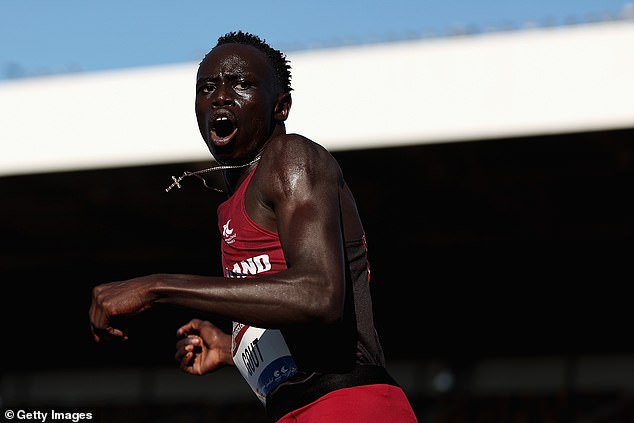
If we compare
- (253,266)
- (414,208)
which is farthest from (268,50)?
(414,208)

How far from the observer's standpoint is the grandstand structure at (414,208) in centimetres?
884

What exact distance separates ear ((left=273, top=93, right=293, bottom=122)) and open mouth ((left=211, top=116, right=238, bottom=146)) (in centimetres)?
14

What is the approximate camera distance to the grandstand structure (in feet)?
29.0

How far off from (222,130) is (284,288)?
0.60 m

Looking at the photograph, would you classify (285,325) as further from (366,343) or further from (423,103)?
(423,103)

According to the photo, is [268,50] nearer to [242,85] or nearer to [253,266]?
[242,85]

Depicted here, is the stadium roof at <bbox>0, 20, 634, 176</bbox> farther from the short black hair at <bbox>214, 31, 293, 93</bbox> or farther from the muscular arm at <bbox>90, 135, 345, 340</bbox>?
the muscular arm at <bbox>90, 135, 345, 340</bbox>

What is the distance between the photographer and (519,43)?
8766 mm

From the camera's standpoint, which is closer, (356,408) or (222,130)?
(356,408)

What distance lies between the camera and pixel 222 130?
2.80 metres

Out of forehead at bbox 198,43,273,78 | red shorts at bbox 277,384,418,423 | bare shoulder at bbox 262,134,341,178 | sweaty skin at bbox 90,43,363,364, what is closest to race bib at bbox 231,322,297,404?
red shorts at bbox 277,384,418,423

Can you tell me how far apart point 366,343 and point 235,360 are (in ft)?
1.45

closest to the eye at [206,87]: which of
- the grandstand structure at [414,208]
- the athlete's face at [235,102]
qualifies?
the athlete's face at [235,102]

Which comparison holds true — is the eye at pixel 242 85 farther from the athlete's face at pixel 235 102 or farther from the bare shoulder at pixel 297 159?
the bare shoulder at pixel 297 159
